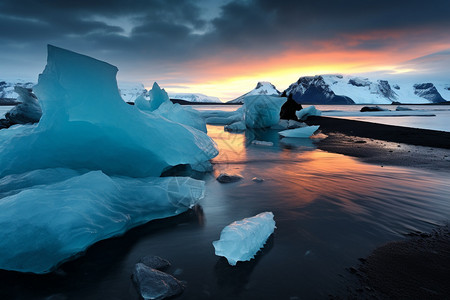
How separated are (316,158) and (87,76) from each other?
5.19 metres

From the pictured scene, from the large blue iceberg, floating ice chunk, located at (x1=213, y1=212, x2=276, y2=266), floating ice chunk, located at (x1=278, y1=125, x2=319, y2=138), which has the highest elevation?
the large blue iceberg

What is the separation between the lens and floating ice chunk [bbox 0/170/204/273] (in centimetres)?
188

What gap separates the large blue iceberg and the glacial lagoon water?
162 mm

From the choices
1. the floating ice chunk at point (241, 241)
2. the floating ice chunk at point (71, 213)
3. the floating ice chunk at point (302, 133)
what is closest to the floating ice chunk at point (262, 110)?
the floating ice chunk at point (302, 133)

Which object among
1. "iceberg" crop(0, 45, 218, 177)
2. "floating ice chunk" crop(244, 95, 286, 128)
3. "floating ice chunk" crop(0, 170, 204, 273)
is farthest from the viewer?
"floating ice chunk" crop(244, 95, 286, 128)

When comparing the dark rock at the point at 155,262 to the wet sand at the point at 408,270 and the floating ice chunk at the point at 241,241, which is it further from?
the wet sand at the point at 408,270

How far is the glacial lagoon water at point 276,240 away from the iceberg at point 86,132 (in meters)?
1.11

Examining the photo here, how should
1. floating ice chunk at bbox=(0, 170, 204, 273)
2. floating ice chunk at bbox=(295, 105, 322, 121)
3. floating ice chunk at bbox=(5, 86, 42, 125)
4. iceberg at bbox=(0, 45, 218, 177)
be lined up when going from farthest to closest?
1. floating ice chunk at bbox=(295, 105, 322, 121)
2. floating ice chunk at bbox=(5, 86, 42, 125)
3. iceberg at bbox=(0, 45, 218, 177)
4. floating ice chunk at bbox=(0, 170, 204, 273)

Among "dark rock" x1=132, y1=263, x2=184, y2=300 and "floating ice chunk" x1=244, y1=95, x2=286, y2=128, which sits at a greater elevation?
"floating ice chunk" x1=244, y1=95, x2=286, y2=128

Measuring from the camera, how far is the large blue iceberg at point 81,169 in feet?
6.45

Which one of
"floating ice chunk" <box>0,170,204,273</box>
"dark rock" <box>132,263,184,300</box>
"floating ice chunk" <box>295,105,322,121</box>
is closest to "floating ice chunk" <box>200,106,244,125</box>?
"floating ice chunk" <box>295,105,322,121</box>

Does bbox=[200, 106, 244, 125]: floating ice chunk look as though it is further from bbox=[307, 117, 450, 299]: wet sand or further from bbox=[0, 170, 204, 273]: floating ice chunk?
bbox=[307, 117, 450, 299]: wet sand

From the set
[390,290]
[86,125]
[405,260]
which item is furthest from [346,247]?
A: [86,125]

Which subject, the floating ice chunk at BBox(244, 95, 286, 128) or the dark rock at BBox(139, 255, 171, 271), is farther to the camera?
the floating ice chunk at BBox(244, 95, 286, 128)
